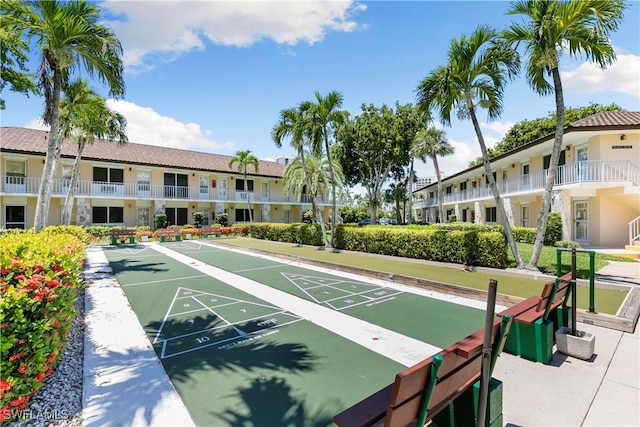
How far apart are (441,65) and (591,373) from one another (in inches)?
393

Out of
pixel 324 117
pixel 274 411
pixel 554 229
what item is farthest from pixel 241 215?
pixel 274 411

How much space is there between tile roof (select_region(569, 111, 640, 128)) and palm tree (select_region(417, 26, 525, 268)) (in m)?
7.89

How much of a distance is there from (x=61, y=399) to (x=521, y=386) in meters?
5.40

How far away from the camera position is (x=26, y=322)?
3008 millimetres

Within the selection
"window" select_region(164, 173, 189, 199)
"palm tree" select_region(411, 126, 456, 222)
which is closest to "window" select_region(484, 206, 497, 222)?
"palm tree" select_region(411, 126, 456, 222)

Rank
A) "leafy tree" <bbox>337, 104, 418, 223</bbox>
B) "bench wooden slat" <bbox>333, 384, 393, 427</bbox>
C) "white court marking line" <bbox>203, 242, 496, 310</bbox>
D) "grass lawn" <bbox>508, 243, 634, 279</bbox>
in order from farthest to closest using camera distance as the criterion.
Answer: "leafy tree" <bbox>337, 104, 418, 223</bbox>, "grass lawn" <bbox>508, 243, 634, 279</bbox>, "white court marking line" <bbox>203, 242, 496, 310</bbox>, "bench wooden slat" <bbox>333, 384, 393, 427</bbox>

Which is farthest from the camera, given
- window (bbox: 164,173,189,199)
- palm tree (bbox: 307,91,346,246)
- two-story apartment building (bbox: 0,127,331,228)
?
window (bbox: 164,173,189,199)

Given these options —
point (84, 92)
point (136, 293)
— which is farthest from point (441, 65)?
point (84, 92)

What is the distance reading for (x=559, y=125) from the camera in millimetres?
9484

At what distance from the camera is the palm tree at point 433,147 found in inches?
1318

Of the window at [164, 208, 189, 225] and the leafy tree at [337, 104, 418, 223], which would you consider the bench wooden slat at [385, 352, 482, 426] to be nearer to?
the leafy tree at [337, 104, 418, 223]

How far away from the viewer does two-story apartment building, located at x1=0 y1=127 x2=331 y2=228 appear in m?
22.8

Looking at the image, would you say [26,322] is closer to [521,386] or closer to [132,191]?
[521,386]

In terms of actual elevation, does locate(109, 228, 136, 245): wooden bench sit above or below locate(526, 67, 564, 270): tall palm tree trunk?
below
